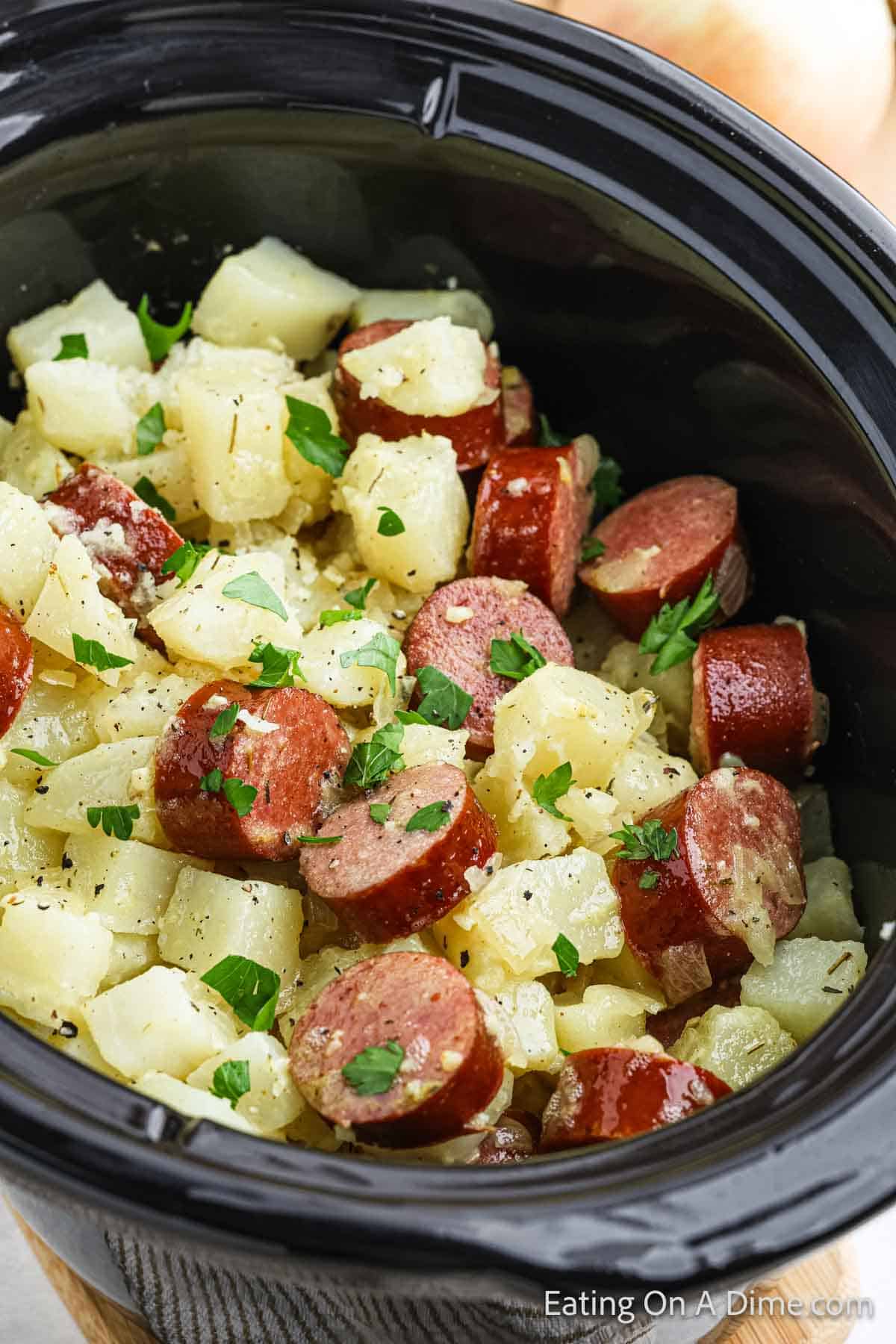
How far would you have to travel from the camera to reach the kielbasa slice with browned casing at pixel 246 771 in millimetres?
2010

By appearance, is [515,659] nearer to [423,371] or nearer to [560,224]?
[423,371]

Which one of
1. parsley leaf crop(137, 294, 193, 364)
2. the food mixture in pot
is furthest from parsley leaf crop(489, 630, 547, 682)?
parsley leaf crop(137, 294, 193, 364)

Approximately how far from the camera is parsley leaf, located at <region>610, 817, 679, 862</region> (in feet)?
6.85

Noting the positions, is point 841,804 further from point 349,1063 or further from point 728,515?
point 349,1063

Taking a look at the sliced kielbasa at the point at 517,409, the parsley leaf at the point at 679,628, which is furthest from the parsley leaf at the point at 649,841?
the sliced kielbasa at the point at 517,409

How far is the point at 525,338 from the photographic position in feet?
9.22

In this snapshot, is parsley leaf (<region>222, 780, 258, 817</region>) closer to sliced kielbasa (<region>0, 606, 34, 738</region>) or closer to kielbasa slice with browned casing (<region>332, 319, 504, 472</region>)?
sliced kielbasa (<region>0, 606, 34, 738</region>)

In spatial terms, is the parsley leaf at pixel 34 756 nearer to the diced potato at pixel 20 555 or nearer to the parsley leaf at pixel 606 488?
the diced potato at pixel 20 555

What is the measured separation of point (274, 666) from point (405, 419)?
62 centimetres

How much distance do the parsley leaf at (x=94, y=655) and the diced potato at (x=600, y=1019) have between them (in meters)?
0.87

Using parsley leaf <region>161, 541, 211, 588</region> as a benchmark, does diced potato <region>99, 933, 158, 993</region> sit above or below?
below

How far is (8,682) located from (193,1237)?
0.92 metres

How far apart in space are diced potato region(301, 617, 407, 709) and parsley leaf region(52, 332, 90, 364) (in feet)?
2.55

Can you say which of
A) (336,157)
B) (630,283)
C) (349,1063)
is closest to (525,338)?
(630,283)
